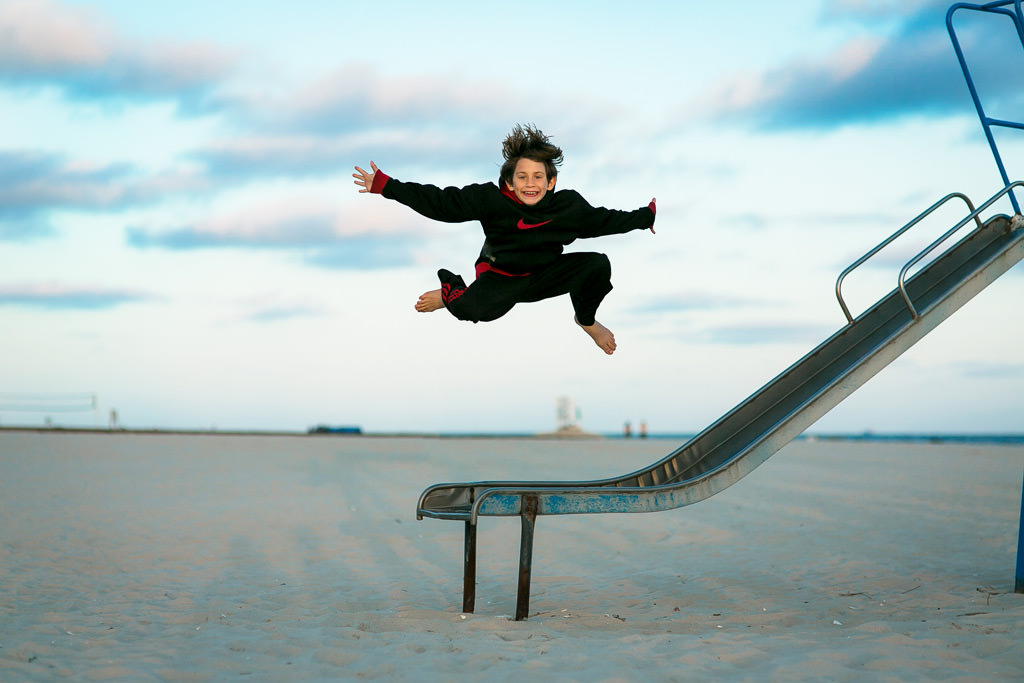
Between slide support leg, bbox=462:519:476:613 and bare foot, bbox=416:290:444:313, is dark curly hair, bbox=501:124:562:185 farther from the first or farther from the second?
slide support leg, bbox=462:519:476:613

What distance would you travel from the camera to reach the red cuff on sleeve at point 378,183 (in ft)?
15.8

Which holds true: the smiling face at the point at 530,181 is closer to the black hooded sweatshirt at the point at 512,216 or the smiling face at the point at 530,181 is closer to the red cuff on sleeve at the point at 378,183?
the black hooded sweatshirt at the point at 512,216

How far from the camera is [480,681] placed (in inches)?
207

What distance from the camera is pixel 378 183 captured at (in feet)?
15.8

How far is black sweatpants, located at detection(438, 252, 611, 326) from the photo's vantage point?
4926 millimetres

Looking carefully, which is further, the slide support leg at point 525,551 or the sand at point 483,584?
the slide support leg at point 525,551

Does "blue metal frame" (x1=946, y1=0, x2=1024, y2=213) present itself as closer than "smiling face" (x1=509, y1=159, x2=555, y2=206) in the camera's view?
No

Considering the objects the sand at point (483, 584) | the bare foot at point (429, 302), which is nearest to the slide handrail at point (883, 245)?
the sand at point (483, 584)

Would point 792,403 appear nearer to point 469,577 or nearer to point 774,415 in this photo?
point 774,415

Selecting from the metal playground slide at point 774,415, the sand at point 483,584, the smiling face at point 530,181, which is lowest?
the sand at point 483,584

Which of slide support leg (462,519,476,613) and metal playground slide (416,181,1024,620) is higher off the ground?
metal playground slide (416,181,1024,620)

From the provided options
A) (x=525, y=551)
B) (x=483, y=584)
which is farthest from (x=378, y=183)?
(x=483, y=584)

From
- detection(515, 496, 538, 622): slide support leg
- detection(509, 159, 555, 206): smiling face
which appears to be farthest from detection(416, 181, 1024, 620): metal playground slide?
detection(509, 159, 555, 206): smiling face

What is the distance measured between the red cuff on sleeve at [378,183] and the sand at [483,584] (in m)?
2.86
